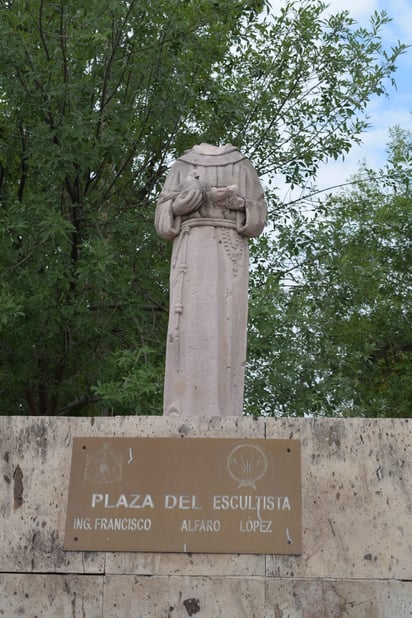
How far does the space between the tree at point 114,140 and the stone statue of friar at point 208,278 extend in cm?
324

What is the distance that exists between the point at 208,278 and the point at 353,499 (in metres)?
2.06

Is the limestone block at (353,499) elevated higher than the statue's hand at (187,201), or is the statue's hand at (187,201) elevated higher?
the statue's hand at (187,201)

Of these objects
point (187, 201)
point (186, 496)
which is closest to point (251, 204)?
point (187, 201)

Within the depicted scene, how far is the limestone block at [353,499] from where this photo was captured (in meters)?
6.32

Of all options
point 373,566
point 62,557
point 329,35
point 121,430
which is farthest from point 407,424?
point 329,35

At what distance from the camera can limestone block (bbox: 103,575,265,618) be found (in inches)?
245

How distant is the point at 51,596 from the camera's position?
6336 mm

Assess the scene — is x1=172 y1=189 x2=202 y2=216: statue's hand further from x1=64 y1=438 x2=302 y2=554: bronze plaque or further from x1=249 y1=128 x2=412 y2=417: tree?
x1=249 y1=128 x2=412 y2=417: tree

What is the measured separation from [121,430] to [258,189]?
2386mm

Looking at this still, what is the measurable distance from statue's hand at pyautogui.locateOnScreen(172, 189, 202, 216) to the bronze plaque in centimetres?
197

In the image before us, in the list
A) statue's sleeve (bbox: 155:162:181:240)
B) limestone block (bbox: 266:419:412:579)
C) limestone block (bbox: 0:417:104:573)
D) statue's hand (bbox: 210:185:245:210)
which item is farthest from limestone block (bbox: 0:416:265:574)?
statue's hand (bbox: 210:185:245:210)

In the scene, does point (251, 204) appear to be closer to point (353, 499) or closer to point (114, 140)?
point (353, 499)

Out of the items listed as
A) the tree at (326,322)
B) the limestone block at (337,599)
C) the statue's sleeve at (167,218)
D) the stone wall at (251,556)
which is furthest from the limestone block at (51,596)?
the tree at (326,322)

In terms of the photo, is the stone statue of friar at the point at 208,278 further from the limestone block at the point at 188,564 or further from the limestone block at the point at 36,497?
the limestone block at the point at 188,564
